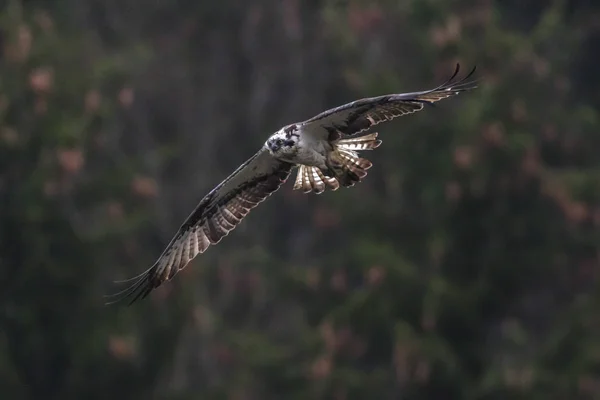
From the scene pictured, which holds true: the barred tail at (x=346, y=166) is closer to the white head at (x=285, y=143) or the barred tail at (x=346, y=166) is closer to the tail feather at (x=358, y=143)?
the tail feather at (x=358, y=143)

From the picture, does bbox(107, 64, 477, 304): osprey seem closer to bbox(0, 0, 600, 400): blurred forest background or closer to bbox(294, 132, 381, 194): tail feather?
bbox(294, 132, 381, 194): tail feather

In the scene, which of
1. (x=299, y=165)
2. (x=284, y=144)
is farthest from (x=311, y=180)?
(x=284, y=144)

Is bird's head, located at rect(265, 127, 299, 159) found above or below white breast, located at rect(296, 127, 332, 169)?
above

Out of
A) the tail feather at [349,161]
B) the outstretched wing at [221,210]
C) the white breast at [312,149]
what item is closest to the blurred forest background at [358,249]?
the outstretched wing at [221,210]

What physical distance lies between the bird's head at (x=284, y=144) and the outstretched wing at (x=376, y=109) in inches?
5.2

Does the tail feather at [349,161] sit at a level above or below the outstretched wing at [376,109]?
below

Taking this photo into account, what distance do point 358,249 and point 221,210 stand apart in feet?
41.0

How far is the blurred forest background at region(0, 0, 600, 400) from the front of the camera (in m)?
24.8

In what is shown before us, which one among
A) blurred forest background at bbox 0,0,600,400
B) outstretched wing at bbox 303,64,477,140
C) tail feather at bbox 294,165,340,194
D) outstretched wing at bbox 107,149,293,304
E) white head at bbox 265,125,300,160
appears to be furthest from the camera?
blurred forest background at bbox 0,0,600,400

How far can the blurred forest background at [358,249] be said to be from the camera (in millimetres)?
24844

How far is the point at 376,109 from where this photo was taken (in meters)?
12.1

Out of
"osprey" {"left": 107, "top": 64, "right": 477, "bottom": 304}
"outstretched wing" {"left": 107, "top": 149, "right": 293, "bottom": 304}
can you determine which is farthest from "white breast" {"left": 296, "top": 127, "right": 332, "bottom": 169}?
"outstretched wing" {"left": 107, "top": 149, "right": 293, "bottom": 304}

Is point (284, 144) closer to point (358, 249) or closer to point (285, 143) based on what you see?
point (285, 143)

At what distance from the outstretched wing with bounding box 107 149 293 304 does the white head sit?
74cm
